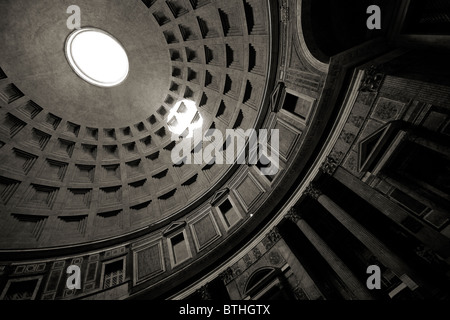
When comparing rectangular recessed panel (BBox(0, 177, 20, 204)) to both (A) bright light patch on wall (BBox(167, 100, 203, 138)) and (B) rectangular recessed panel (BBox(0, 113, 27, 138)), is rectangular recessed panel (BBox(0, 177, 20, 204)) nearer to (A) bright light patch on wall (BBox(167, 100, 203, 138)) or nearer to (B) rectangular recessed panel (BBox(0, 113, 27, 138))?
(B) rectangular recessed panel (BBox(0, 113, 27, 138))

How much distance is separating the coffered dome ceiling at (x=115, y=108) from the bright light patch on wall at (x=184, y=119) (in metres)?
0.61

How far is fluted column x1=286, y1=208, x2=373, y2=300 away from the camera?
27.6ft

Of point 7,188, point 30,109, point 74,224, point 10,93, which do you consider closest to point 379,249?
point 74,224

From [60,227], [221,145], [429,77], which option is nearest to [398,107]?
[429,77]

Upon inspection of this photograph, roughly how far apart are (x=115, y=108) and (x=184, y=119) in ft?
23.5

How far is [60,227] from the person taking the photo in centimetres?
1781

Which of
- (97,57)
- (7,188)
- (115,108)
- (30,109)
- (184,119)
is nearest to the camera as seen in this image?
(7,188)

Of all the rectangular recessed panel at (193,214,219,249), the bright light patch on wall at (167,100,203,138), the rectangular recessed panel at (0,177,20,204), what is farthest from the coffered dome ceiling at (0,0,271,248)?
the rectangular recessed panel at (193,214,219,249)

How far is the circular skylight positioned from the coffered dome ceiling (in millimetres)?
753

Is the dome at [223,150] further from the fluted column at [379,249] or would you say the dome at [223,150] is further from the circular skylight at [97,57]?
the circular skylight at [97,57]

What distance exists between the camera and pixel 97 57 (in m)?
23.0

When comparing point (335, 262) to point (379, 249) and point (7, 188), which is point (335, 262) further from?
point (7, 188)

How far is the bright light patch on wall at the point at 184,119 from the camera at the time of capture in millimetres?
20452

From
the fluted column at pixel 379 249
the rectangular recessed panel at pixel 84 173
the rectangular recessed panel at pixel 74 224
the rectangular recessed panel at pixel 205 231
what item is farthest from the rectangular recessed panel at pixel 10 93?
the fluted column at pixel 379 249
